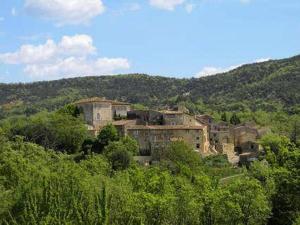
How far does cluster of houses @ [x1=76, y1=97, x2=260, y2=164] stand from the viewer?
285ft

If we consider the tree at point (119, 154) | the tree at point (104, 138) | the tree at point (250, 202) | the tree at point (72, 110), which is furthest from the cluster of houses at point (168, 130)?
the tree at point (250, 202)

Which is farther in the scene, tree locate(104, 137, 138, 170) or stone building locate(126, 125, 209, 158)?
stone building locate(126, 125, 209, 158)

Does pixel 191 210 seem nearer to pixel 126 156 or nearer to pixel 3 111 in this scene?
pixel 126 156

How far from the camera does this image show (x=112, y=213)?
38.3m

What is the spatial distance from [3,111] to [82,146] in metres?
107

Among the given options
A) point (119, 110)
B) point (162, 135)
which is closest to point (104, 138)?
point (162, 135)

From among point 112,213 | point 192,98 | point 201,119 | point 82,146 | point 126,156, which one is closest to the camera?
point 112,213

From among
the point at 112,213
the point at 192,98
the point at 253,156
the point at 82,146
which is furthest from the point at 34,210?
the point at 192,98

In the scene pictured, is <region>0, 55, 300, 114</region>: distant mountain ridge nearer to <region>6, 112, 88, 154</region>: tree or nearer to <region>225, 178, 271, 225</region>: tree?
<region>6, 112, 88, 154</region>: tree

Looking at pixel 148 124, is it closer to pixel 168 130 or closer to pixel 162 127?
pixel 162 127

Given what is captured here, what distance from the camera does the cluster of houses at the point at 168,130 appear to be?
87000 millimetres

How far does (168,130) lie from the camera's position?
8800 centimetres

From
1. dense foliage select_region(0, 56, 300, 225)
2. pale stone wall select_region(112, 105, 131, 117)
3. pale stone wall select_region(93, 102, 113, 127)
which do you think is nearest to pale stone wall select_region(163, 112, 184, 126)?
pale stone wall select_region(112, 105, 131, 117)

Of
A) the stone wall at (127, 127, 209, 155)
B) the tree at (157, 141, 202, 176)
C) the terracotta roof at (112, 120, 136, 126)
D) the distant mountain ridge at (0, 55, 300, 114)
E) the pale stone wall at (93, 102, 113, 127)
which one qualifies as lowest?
the tree at (157, 141, 202, 176)
